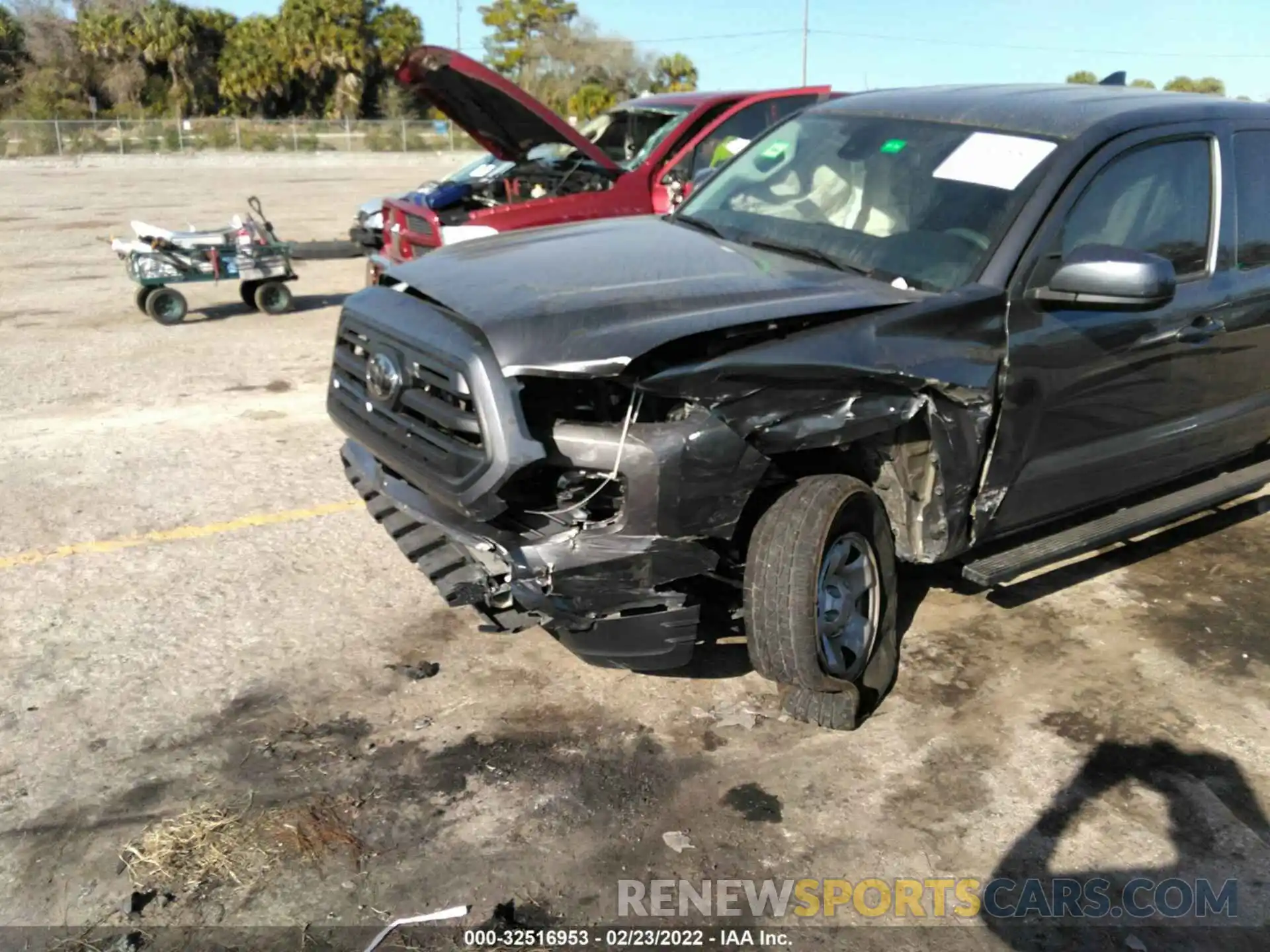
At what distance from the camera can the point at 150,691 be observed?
3.88m

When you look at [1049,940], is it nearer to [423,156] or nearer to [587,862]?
[587,862]

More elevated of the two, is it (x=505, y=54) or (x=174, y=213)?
(x=505, y=54)

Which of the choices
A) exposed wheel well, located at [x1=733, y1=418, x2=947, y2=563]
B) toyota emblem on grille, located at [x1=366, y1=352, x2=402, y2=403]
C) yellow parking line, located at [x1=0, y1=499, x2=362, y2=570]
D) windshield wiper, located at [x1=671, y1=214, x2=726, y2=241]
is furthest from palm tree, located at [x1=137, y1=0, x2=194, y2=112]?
exposed wheel well, located at [x1=733, y1=418, x2=947, y2=563]

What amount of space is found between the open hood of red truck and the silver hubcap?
5.55 m

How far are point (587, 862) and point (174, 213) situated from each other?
61.1 ft

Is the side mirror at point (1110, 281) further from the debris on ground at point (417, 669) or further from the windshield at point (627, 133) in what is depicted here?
the windshield at point (627, 133)

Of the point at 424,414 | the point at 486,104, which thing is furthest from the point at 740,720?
the point at 486,104

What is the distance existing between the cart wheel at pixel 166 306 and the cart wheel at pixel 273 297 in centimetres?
69

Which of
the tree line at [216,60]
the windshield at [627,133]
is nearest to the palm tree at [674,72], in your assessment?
the tree line at [216,60]

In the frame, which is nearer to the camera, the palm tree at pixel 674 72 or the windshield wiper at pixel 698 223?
the windshield wiper at pixel 698 223

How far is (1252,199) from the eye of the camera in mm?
4836

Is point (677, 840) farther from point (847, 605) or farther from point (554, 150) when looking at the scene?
point (554, 150)

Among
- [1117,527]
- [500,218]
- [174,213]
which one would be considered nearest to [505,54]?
[174,213]

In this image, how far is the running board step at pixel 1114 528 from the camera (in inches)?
160
